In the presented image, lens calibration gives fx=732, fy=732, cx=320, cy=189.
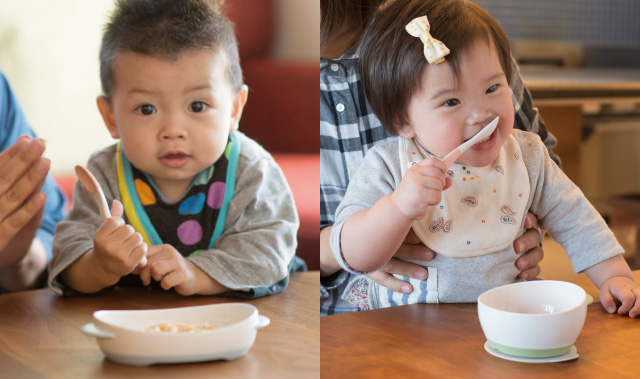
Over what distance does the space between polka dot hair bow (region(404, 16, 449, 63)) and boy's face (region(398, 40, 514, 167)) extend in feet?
0.04

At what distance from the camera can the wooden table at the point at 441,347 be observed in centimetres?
46

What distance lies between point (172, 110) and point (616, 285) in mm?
393

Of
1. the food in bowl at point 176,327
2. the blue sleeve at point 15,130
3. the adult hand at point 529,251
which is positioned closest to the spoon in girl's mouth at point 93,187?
the food in bowl at point 176,327

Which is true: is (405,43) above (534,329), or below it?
above

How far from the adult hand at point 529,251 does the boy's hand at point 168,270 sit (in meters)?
0.28

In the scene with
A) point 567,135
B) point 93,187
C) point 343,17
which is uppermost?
point 343,17

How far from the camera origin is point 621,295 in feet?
1.88

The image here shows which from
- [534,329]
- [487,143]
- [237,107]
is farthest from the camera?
[237,107]

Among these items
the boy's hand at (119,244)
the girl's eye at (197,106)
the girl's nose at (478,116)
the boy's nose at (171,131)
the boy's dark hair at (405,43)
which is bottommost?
the boy's hand at (119,244)

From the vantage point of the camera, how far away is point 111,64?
2.14 feet

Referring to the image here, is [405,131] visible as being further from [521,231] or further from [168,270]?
[168,270]

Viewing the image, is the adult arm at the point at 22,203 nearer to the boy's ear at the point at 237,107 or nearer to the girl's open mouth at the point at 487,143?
the boy's ear at the point at 237,107

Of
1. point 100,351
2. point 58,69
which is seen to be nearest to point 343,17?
point 100,351

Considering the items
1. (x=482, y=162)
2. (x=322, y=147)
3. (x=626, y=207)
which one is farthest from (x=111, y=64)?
(x=626, y=207)
